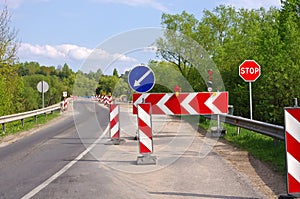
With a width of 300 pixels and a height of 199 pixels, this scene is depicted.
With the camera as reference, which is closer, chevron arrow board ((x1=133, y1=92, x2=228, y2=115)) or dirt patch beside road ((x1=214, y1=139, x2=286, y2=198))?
dirt patch beside road ((x1=214, y1=139, x2=286, y2=198))

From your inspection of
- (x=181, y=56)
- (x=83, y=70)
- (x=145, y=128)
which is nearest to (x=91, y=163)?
(x=145, y=128)

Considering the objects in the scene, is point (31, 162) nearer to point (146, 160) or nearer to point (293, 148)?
point (146, 160)

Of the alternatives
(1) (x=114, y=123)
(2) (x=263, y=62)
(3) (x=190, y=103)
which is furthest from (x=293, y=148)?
(2) (x=263, y=62)

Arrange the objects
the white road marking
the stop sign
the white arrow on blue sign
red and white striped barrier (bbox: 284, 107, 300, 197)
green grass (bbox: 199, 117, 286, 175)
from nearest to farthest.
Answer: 1. red and white striped barrier (bbox: 284, 107, 300, 197)
2. the white road marking
3. green grass (bbox: 199, 117, 286, 175)
4. the white arrow on blue sign
5. the stop sign

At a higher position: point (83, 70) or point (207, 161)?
point (83, 70)

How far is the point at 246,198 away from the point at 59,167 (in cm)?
451

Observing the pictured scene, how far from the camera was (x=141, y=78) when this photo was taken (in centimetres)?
1083

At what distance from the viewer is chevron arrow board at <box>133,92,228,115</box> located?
13.0 metres

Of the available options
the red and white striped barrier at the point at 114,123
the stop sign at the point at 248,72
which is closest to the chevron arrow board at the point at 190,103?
the red and white striped barrier at the point at 114,123

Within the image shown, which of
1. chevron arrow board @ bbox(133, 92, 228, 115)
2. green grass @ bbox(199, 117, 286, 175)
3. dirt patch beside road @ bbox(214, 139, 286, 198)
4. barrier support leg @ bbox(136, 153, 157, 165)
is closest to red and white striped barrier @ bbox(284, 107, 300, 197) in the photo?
dirt patch beside road @ bbox(214, 139, 286, 198)

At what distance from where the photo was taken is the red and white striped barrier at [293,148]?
549cm

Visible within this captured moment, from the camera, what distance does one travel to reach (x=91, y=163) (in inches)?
367

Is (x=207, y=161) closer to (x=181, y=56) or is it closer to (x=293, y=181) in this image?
(x=293, y=181)

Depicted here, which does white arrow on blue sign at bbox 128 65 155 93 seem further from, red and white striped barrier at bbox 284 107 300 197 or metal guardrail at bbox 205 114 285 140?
red and white striped barrier at bbox 284 107 300 197
